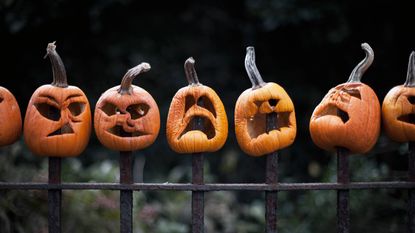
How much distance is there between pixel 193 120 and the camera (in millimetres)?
1915

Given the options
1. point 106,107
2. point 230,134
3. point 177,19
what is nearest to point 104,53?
point 177,19

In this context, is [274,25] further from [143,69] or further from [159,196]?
[143,69]

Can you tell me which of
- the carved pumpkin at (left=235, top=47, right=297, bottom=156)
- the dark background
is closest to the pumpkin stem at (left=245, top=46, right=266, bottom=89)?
the carved pumpkin at (left=235, top=47, right=297, bottom=156)

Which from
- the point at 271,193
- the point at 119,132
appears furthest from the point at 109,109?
the point at 271,193

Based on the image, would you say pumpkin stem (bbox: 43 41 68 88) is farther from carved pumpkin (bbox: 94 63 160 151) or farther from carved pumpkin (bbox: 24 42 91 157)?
carved pumpkin (bbox: 94 63 160 151)

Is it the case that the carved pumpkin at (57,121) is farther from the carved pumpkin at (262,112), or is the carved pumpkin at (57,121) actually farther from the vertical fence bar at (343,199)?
the vertical fence bar at (343,199)

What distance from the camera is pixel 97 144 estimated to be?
432cm

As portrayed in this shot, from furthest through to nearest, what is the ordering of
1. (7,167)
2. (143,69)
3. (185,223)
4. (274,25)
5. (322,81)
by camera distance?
(322,81) → (185,223) → (274,25) → (7,167) → (143,69)

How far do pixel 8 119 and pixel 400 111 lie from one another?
1.42 m

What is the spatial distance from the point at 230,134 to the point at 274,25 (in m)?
1.01

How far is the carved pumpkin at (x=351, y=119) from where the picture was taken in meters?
1.85

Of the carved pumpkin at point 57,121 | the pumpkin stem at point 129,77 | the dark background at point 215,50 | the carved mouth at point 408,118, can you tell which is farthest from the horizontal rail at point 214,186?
the dark background at point 215,50

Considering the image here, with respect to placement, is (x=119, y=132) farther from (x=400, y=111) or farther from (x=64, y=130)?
(x=400, y=111)

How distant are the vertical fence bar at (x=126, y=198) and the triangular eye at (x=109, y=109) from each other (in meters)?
0.15
